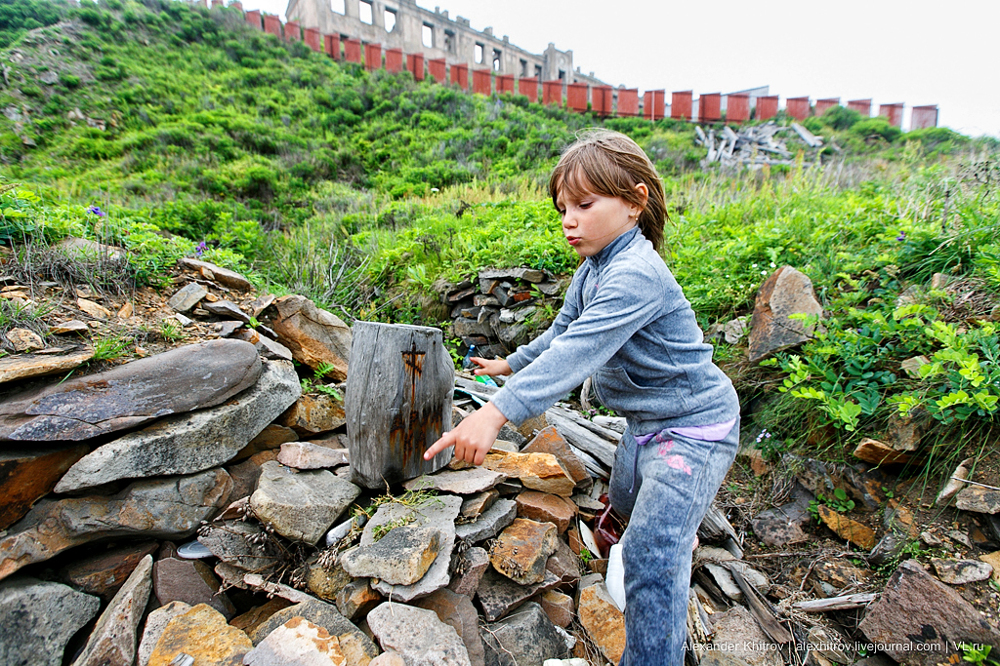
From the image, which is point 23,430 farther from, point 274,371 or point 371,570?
point 371,570

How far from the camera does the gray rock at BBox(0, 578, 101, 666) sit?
1.71m

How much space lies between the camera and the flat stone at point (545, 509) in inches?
91.1

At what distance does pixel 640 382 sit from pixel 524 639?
114 cm

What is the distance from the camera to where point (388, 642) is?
165 cm

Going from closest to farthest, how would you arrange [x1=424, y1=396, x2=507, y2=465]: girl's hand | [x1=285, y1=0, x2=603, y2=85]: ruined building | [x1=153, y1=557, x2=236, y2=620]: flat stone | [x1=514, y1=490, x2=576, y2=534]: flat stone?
[x1=424, y1=396, x2=507, y2=465]: girl's hand < [x1=153, y1=557, x2=236, y2=620]: flat stone < [x1=514, y1=490, x2=576, y2=534]: flat stone < [x1=285, y1=0, x2=603, y2=85]: ruined building

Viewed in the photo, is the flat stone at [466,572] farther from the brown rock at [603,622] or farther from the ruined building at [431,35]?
the ruined building at [431,35]

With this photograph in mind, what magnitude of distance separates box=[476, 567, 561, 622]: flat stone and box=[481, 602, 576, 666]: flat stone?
4 cm

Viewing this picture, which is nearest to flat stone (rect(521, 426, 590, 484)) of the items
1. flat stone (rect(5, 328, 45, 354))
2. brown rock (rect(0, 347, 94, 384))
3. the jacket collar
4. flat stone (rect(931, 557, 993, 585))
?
the jacket collar

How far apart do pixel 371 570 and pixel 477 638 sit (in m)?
0.49

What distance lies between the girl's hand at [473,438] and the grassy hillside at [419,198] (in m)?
2.06

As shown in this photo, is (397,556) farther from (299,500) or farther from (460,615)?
(299,500)

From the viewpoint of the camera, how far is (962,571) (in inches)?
76.4

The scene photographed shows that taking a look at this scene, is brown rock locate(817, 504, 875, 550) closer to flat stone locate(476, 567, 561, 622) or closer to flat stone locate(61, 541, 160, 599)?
flat stone locate(476, 567, 561, 622)

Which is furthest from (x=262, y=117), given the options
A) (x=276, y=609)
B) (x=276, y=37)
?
(x=276, y=609)
